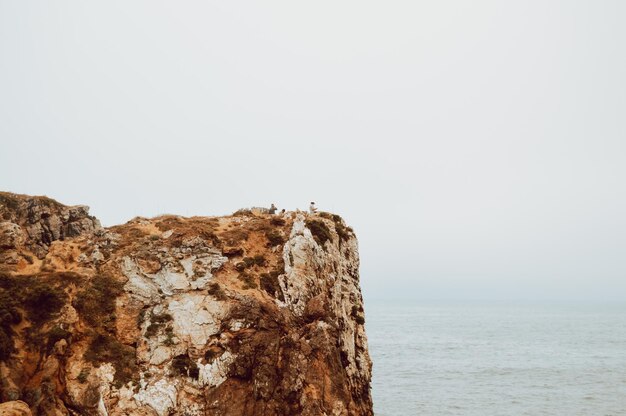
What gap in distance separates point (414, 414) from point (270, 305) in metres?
40.0

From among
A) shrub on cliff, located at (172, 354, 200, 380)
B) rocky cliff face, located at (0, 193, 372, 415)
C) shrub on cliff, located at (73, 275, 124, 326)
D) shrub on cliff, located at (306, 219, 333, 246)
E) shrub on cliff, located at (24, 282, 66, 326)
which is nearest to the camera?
rocky cliff face, located at (0, 193, 372, 415)

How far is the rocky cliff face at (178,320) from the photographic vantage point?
27359mm

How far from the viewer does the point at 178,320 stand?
31.2m

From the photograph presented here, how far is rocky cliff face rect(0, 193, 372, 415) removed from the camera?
27.4 meters

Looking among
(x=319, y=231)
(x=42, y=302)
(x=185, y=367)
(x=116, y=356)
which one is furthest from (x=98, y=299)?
(x=319, y=231)

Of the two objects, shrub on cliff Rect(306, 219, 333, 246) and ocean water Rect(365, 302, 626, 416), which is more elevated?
shrub on cliff Rect(306, 219, 333, 246)

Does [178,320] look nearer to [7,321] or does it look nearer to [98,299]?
[98,299]

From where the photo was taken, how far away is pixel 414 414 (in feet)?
204

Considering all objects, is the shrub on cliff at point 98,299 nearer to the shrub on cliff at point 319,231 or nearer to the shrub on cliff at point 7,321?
the shrub on cliff at point 7,321

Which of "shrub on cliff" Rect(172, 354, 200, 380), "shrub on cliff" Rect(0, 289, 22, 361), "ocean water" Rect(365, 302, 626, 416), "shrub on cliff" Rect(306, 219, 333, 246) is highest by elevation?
"shrub on cliff" Rect(306, 219, 333, 246)

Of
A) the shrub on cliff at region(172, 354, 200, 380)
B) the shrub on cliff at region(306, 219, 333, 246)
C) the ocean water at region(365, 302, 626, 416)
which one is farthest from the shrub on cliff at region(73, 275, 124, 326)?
the ocean water at region(365, 302, 626, 416)

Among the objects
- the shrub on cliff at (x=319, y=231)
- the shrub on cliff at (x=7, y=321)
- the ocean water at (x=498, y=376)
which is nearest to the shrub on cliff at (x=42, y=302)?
the shrub on cliff at (x=7, y=321)

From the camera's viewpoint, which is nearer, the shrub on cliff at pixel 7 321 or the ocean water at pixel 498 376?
the shrub on cliff at pixel 7 321

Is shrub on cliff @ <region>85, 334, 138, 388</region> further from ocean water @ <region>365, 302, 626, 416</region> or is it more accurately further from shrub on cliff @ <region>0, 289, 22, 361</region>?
ocean water @ <region>365, 302, 626, 416</region>
